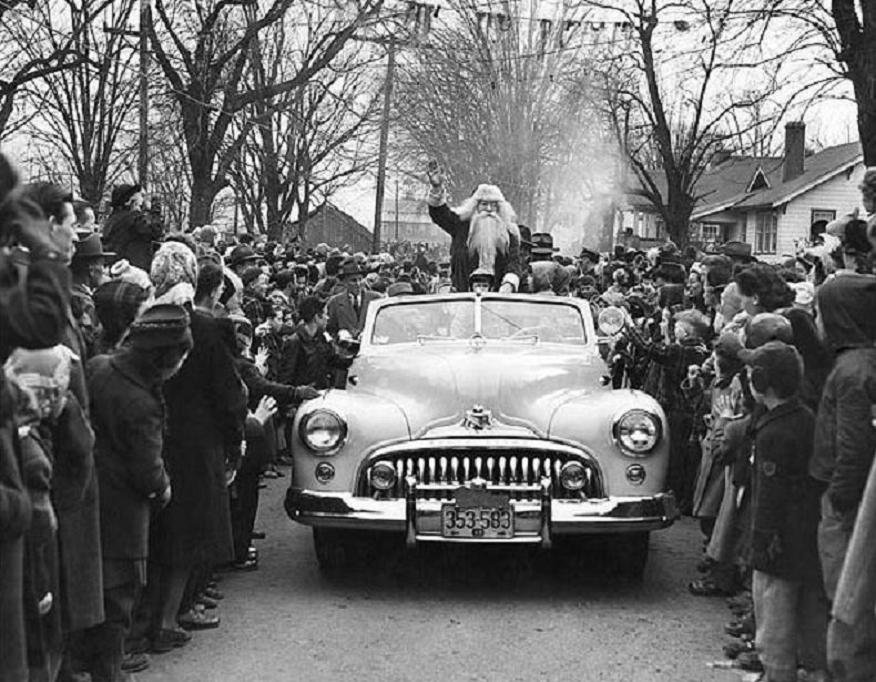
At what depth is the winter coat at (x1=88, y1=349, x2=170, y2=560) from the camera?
5.48 metres

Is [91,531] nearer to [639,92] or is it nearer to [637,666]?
[637,666]

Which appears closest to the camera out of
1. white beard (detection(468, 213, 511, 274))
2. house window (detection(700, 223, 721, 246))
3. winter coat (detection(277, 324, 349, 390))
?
winter coat (detection(277, 324, 349, 390))

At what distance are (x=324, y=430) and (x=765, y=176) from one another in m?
51.0

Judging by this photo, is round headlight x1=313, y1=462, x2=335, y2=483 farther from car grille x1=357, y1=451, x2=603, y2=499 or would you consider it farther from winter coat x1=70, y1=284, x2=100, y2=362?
winter coat x1=70, y1=284, x2=100, y2=362

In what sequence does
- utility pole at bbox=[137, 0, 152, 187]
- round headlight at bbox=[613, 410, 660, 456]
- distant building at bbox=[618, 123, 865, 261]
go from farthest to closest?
distant building at bbox=[618, 123, 865, 261] < utility pole at bbox=[137, 0, 152, 187] < round headlight at bbox=[613, 410, 660, 456]

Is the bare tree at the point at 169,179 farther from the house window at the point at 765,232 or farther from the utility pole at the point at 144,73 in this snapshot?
the house window at the point at 765,232

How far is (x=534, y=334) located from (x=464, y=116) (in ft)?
134

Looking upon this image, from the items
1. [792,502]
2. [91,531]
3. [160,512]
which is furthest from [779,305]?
[91,531]

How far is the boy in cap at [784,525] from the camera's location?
557 centimetres

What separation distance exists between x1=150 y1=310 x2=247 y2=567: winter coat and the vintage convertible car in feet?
3.17

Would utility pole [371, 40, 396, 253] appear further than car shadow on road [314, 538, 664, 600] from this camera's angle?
Yes

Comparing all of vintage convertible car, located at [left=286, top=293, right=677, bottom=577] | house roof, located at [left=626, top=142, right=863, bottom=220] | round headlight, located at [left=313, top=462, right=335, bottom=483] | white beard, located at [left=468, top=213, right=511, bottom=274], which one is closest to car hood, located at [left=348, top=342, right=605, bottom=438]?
vintage convertible car, located at [left=286, top=293, right=677, bottom=577]

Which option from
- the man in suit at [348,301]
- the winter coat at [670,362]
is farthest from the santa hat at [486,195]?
the winter coat at [670,362]

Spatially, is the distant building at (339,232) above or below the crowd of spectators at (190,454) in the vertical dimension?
above
